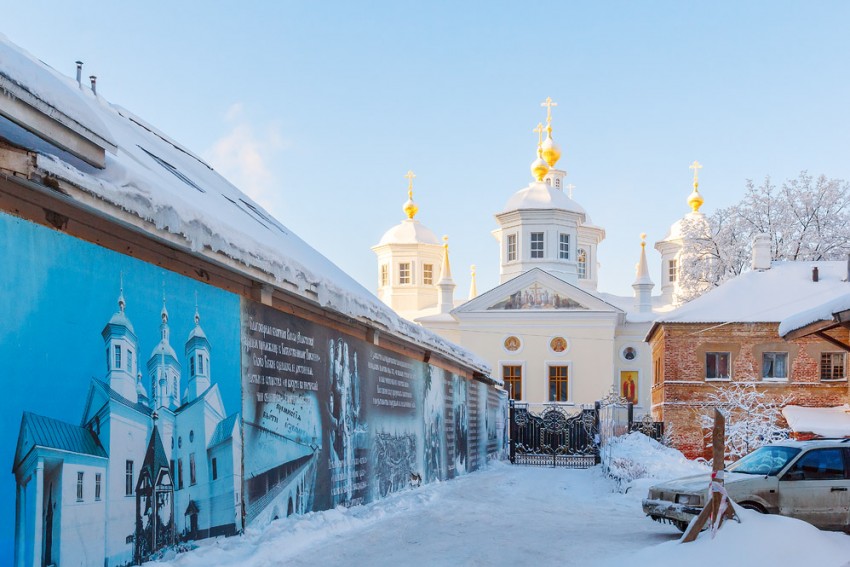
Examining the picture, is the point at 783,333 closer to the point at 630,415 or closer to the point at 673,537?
the point at 673,537

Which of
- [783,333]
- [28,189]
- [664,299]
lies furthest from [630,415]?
[664,299]

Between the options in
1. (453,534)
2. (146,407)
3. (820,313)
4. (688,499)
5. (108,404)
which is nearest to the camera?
(108,404)

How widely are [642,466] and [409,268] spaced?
51753mm

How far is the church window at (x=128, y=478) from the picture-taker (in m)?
7.77

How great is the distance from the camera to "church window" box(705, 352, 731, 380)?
125ft

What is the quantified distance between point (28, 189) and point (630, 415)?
95.1ft

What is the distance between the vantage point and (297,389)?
11.7 meters

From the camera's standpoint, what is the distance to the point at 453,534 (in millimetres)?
12414

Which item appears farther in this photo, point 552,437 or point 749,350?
point 749,350

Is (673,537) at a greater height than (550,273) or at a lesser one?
lesser

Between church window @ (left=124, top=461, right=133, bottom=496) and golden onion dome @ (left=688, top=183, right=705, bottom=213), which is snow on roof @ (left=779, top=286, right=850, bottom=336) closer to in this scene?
church window @ (left=124, top=461, right=133, bottom=496)

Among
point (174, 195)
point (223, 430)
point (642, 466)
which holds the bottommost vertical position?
point (642, 466)

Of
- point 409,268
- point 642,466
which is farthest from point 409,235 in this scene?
point 642,466

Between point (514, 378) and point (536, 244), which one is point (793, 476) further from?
point (536, 244)
